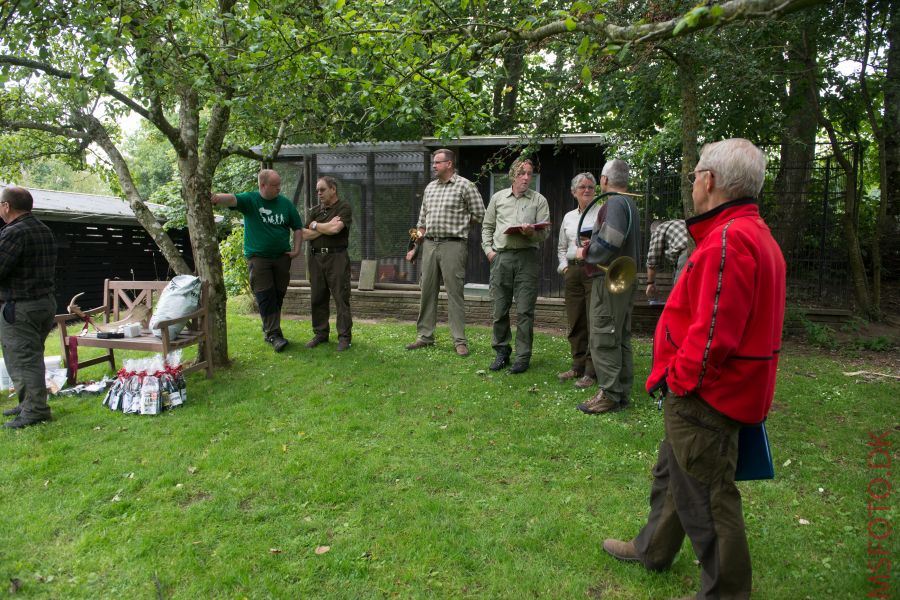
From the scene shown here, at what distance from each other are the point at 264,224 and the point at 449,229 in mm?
2093

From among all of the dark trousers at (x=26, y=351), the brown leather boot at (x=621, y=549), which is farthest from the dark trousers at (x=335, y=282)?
the brown leather boot at (x=621, y=549)

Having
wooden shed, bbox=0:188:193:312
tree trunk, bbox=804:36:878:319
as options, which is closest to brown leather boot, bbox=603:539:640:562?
tree trunk, bbox=804:36:878:319

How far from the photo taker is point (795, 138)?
29.0 feet

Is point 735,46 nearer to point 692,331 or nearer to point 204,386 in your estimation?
point 692,331

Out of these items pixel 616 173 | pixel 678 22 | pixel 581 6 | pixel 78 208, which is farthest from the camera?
pixel 78 208

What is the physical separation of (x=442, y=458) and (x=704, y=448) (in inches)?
82.0

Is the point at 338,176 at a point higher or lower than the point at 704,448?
higher

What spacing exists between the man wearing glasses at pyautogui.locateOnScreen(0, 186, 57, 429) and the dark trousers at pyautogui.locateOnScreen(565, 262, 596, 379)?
442 cm

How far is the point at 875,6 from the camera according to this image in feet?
26.3

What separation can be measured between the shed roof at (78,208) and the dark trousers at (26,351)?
858 cm

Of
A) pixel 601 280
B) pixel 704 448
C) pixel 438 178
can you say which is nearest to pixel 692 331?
pixel 704 448

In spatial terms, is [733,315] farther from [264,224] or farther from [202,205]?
[264,224]

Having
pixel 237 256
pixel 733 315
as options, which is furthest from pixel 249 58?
pixel 237 256

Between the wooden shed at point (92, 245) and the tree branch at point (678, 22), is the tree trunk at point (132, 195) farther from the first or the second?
the wooden shed at point (92, 245)
